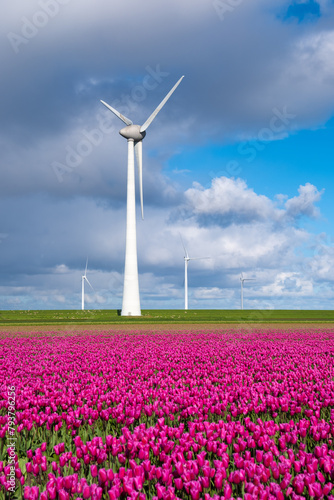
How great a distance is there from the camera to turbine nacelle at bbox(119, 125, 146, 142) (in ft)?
244

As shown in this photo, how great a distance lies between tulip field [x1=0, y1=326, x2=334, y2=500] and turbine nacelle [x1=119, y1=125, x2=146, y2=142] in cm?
6134

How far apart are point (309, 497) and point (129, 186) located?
67812 mm

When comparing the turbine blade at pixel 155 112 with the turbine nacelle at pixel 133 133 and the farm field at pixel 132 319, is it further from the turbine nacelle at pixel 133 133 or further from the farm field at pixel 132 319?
the farm field at pixel 132 319

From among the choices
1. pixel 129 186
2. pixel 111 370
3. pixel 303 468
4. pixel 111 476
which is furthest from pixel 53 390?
pixel 129 186

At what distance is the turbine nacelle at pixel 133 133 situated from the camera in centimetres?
7431

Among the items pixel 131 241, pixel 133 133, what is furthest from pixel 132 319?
pixel 133 133

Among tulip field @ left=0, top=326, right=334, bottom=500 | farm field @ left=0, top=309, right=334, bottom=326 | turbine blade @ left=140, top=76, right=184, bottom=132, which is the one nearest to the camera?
tulip field @ left=0, top=326, right=334, bottom=500

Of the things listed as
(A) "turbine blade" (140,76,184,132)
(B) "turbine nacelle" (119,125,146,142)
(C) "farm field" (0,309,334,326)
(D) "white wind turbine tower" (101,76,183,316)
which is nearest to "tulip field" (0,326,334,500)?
(C) "farm field" (0,309,334,326)

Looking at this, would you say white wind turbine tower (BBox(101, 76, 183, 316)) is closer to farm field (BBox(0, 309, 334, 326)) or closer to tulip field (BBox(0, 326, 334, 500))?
farm field (BBox(0, 309, 334, 326))

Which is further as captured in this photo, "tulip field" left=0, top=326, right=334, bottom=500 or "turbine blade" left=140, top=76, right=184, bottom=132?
"turbine blade" left=140, top=76, right=184, bottom=132

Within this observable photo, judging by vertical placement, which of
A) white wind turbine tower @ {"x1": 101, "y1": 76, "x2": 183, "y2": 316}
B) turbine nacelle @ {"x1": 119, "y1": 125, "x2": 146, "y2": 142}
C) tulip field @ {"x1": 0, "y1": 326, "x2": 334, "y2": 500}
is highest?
turbine nacelle @ {"x1": 119, "y1": 125, "x2": 146, "y2": 142}

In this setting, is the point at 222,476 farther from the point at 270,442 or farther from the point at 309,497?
the point at 270,442

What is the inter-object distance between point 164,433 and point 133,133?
7164cm

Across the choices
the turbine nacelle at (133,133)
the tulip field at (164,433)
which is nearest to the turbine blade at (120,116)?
the turbine nacelle at (133,133)
